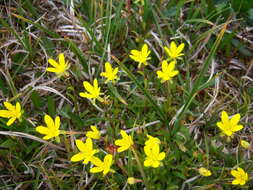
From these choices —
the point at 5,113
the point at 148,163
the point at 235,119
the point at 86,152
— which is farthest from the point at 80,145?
the point at 235,119

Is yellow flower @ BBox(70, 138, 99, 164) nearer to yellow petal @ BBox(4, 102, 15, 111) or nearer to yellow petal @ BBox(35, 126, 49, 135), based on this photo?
yellow petal @ BBox(35, 126, 49, 135)

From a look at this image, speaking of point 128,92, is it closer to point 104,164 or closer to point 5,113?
point 104,164

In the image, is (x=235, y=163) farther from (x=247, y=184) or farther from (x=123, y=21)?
(x=123, y=21)

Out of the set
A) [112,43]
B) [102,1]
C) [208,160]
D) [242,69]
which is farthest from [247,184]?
[102,1]

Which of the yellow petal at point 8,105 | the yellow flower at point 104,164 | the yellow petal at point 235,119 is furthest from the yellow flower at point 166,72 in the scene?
the yellow petal at point 8,105

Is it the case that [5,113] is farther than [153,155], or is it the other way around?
[5,113]

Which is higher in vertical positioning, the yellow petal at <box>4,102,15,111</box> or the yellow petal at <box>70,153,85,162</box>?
the yellow petal at <box>4,102,15,111</box>

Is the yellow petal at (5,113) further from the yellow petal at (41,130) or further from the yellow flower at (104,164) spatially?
the yellow flower at (104,164)

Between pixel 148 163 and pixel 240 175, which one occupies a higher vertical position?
pixel 148 163

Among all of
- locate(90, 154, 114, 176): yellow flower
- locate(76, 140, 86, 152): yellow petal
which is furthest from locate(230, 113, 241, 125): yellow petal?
locate(76, 140, 86, 152): yellow petal
